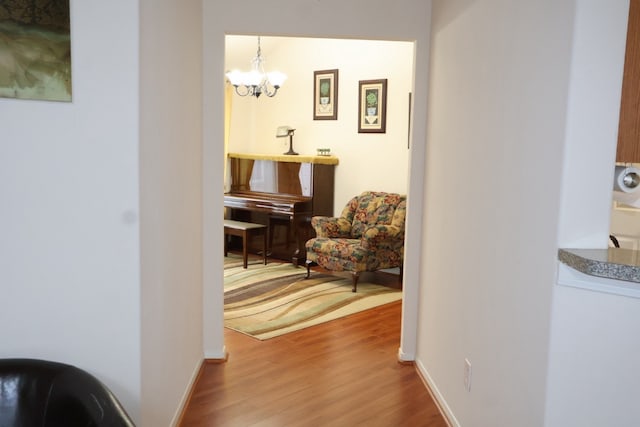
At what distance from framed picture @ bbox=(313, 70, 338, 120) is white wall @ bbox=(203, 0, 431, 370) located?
333 cm

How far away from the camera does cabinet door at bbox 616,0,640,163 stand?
1.69 meters

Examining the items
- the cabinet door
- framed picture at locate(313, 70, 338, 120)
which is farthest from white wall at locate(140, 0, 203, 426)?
framed picture at locate(313, 70, 338, 120)

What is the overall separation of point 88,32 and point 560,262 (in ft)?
5.30

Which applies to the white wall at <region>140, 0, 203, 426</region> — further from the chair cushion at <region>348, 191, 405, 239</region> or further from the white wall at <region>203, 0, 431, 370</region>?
the chair cushion at <region>348, 191, 405, 239</region>

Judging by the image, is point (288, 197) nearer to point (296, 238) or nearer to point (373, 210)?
point (296, 238)

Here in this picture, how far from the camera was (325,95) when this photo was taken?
22.2ft

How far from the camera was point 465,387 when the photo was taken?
2.54 m

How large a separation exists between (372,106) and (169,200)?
4.25m

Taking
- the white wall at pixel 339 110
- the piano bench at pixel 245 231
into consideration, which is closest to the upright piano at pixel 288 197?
the piano bench at pixel 245 231

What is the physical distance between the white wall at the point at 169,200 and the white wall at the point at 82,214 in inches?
2.5

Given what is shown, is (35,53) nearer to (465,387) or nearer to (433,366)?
(465,387)

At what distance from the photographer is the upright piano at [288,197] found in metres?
6.41

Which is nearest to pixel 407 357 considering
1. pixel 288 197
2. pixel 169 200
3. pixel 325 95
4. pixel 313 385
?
pixel 313 385

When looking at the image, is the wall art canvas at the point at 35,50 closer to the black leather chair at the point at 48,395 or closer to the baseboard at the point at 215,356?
the black leather chair at the point at 48,395
